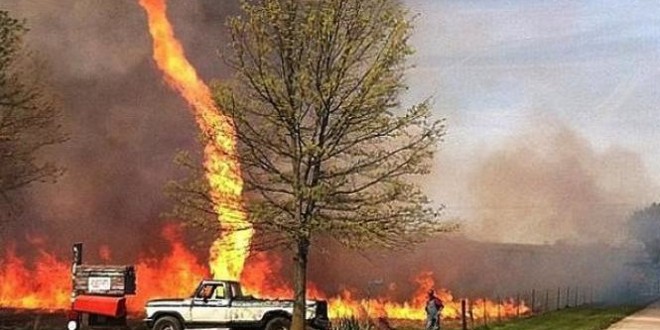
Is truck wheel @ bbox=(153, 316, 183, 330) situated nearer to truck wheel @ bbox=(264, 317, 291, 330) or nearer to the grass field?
truck wheel @ bbox=(264, 317, 291, 330)

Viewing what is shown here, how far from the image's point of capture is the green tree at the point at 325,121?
29438 mm

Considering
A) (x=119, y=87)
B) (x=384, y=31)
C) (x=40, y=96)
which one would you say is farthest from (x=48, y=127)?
(x=384, y=31)

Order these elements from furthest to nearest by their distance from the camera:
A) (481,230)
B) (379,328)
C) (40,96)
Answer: (481,230) → (40,96) → (379,328)

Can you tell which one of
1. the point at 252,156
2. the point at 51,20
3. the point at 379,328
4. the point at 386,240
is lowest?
the point at 379,328

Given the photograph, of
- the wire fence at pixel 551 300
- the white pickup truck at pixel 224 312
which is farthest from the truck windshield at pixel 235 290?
the wire fence at pixel 551 300

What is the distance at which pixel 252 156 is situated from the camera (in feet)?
99.6

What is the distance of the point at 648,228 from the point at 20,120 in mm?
45727

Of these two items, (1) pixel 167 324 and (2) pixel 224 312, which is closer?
(2) pixel 224 312

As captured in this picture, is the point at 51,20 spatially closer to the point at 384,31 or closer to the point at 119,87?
the point at 119,87

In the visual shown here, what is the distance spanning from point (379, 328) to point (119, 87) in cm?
2489

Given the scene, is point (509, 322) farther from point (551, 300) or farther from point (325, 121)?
point (551, 300)

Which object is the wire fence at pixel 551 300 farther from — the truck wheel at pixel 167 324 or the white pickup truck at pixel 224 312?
the truck wheel at pixel 167 324

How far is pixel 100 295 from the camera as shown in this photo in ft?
115

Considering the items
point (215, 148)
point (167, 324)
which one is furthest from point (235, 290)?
point (215, 148)
